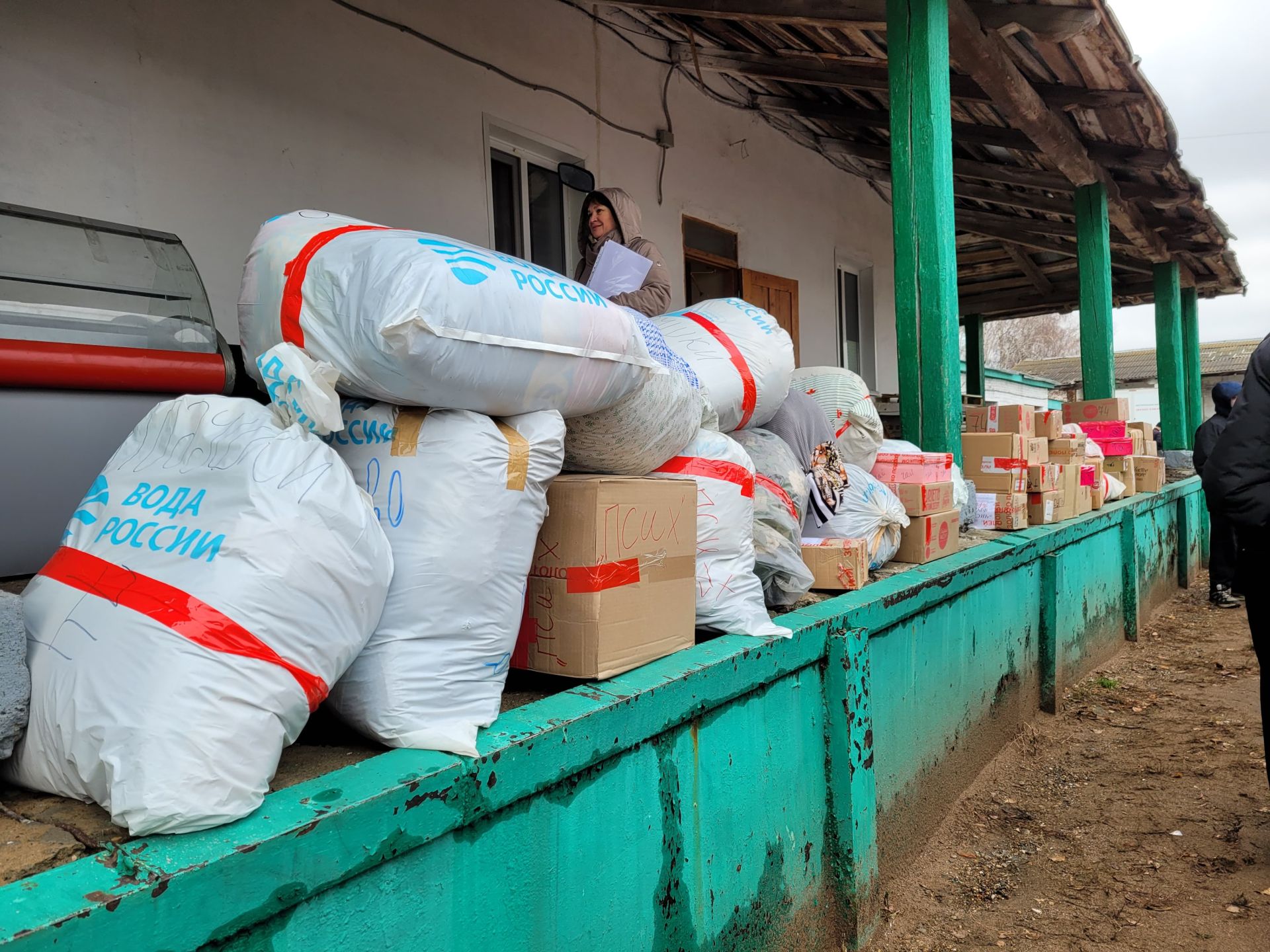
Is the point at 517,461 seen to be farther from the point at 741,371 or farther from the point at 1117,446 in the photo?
the point at 1117,446

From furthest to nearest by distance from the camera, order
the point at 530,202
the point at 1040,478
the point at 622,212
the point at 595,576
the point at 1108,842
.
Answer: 1. the point at 530,202
2. the point at 1040,478
3. the point at 622,212
4. the point at 1108,842
5. the point at 595,576

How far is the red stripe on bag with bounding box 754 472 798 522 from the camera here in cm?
252

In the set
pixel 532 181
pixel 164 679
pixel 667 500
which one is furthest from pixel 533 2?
pixel 164 679

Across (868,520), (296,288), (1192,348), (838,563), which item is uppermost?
(1192,348)

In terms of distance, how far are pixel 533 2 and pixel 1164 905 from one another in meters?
4.71

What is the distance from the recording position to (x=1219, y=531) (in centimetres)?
623

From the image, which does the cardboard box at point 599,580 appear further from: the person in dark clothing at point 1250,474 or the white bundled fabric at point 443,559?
the person in dark clothing at point 1250,474

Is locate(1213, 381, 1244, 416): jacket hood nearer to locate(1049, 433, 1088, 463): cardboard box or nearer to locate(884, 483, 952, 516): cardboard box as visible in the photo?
locate(1049, 433, 1088, 463): cardboard box

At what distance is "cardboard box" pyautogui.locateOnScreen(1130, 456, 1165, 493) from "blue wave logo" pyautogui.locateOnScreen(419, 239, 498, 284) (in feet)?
21.3

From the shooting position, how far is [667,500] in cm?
185

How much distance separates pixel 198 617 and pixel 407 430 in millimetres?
517

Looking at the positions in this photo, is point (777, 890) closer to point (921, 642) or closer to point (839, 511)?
point (921, 642)

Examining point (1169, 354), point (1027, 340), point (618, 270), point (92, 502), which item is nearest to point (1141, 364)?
point (1027, 340)

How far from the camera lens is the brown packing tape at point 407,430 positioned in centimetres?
151
